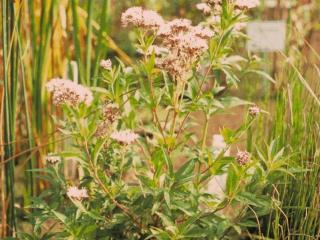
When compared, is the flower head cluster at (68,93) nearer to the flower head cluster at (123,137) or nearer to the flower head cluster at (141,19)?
the flower head cluster at (123,137)

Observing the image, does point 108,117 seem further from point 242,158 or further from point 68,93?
point 242,158

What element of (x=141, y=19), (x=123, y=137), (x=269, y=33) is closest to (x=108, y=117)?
(x=123, y=137)

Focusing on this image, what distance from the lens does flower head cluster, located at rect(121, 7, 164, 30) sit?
1.39 metres

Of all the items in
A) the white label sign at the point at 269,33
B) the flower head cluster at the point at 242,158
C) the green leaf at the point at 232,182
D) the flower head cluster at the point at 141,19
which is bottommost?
the green leaf at the point at 232,182

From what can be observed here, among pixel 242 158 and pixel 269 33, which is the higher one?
pixel 269 33

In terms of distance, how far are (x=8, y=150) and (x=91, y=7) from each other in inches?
22.4

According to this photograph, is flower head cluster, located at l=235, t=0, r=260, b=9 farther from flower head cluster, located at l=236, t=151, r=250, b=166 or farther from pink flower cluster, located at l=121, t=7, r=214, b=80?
flower head cluster, located at l=236, t=151, r=250, b=166

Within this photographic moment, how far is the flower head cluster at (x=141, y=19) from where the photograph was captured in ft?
4.55

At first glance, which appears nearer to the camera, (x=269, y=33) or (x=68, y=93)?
(x=68, y=93)

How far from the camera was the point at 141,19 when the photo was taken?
138cm

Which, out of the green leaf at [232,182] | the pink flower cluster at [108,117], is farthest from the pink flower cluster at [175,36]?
the green leaf at [232,182]

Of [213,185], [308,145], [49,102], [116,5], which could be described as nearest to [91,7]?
[49,102]

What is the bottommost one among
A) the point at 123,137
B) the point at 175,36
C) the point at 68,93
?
the point at 123,137

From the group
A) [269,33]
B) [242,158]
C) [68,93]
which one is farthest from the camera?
[269,33]
